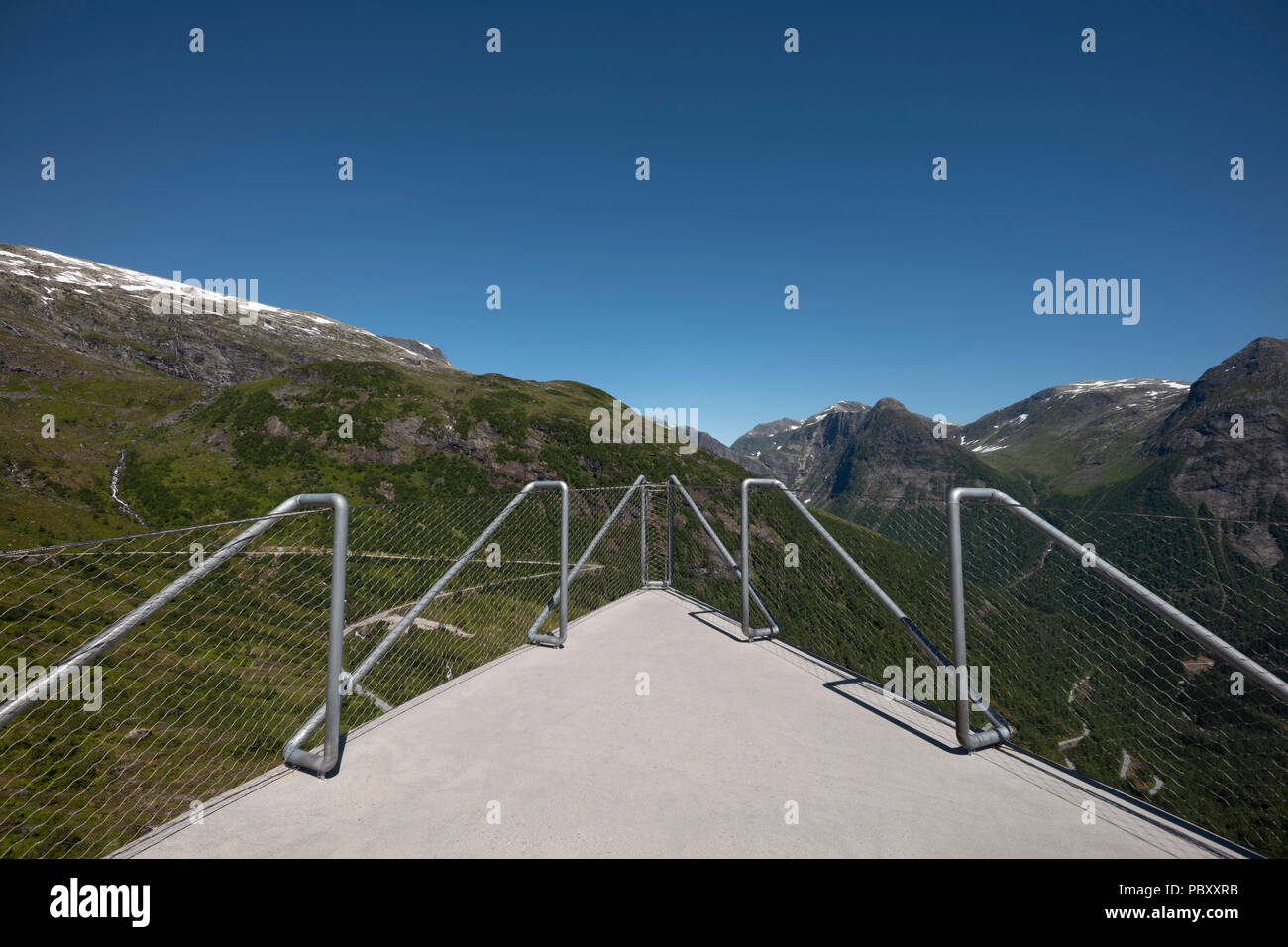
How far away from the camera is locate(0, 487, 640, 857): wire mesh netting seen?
13.4ft

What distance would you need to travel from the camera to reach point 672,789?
2990mm

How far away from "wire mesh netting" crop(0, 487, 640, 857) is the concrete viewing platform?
0.51 m

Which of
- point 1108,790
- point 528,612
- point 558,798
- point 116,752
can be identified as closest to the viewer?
point 558,798

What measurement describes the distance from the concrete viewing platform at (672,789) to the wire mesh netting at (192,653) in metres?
0.51

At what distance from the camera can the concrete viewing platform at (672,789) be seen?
2529 mm

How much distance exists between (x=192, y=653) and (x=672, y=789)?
17293 millimetres

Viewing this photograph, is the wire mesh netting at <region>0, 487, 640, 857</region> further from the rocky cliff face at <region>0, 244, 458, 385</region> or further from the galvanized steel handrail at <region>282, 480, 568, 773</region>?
the rocky cliff face at <region>0, 244, 458, 385</region>

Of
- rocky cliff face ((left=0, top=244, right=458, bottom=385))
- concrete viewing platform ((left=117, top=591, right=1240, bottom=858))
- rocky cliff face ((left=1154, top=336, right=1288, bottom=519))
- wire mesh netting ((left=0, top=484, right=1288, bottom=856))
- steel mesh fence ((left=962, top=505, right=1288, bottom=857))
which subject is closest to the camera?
concrete viewing platform ((left=117, top=591, right=1240, bottom=858))

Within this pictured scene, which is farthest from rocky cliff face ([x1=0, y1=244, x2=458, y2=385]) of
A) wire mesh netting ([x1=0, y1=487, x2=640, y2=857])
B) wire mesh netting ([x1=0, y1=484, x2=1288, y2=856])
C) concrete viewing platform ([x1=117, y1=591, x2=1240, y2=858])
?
concrete viewing platform ([x1=117, y1=591, x2=1240, y2=858])
